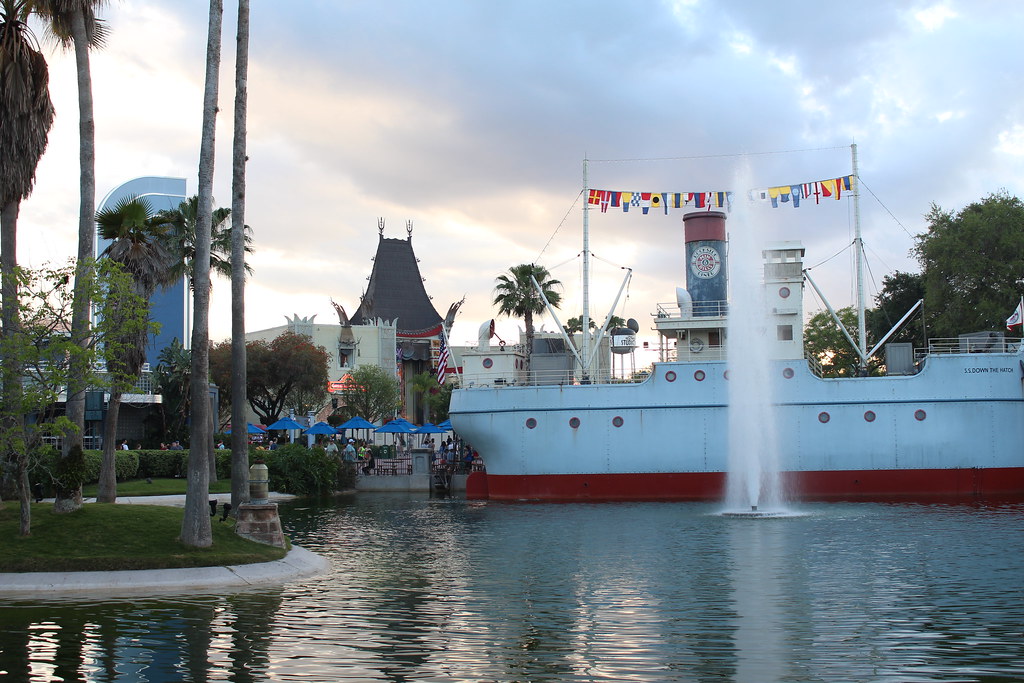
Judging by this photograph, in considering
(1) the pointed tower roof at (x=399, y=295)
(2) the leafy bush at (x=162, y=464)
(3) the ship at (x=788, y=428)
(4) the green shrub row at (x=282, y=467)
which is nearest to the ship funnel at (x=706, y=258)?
(3) the ship at (x=788, y=428)

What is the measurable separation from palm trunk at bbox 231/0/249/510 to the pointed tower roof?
59504 millimetres

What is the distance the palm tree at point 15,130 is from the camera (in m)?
17.9

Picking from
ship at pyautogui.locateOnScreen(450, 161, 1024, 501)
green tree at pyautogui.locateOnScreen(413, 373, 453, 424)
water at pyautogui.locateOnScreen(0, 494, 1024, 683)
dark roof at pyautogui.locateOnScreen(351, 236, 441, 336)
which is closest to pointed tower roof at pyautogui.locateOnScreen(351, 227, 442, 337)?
dark roof at pyautogui.locateOnScreen(351, 236, 441, 336)

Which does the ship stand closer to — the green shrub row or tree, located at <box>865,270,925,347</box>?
the green shrub row

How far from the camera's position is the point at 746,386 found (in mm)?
32344

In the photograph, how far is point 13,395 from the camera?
17.0 meters

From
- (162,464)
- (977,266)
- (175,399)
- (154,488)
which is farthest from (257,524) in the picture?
(977,266)

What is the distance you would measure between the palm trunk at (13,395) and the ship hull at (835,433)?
71.7 feet

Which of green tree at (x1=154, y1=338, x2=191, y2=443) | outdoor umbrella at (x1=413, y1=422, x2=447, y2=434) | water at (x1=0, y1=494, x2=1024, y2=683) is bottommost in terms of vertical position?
water at (x1=0, y1=494, x2=1024, y2=683)

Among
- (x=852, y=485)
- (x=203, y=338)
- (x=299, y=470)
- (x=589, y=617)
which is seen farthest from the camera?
(x=299, y=470)

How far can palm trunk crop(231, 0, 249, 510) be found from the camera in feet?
63.7

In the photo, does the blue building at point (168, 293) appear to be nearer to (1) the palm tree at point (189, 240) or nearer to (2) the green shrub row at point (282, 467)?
(2) the green shrub row at point (282, 467)

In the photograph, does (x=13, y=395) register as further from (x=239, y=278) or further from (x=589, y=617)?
(x=589, y=617)

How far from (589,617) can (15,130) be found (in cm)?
1451
